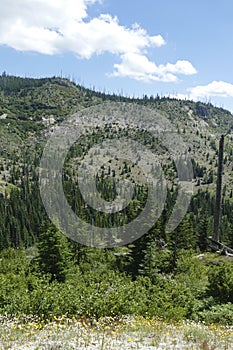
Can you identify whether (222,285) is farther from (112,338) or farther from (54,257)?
(112,338)

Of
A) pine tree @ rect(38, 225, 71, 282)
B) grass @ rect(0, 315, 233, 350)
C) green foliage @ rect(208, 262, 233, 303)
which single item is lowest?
pine tree @ rect(38, 225, 71, 282)

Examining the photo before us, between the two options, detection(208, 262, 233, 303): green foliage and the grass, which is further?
detection(208, 262, 233, 303): green foliage

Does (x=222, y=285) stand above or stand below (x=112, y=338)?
below

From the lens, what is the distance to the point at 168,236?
49.2 m

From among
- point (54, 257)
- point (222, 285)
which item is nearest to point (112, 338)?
point (222, 285)

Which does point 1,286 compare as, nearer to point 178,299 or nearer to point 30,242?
point 178,299

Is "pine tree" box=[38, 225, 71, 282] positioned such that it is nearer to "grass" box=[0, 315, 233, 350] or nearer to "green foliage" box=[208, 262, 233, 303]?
"green foliage" box=[208, 262, 233, 303]

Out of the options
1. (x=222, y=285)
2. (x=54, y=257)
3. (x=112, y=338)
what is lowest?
(x=54, y=257)

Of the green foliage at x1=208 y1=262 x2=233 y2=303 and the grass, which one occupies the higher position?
the grass

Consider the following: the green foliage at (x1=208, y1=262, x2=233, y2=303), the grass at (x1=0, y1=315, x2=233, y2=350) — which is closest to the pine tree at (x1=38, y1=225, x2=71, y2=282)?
the green foliage at (x1=208, y1=262, x2=233, y2=303)

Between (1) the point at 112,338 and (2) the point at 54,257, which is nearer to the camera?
(1) the point at 112,338

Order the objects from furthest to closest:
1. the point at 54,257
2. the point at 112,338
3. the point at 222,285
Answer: the point at 54,257, the point at 222,285, the point at 112,338

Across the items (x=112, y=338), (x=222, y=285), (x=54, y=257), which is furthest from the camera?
(x=54, y=257)

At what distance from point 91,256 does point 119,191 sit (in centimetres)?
14610
